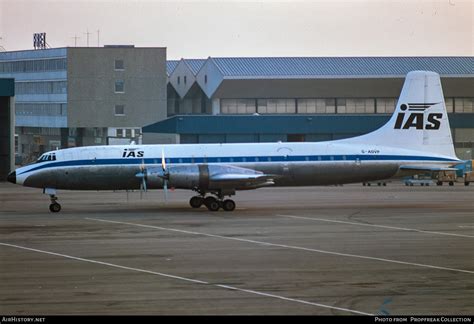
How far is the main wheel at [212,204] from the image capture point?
39.6 meters

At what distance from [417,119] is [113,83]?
55.9m

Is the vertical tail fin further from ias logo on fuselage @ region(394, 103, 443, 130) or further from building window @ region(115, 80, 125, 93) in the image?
building window @ region(115, 80, 125, 93)

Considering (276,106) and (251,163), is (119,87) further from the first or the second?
(251,163)

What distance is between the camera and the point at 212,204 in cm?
3962

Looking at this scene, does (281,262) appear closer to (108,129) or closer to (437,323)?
(437,323)

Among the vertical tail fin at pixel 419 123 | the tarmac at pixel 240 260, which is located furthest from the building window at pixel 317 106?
the tarmac at pixel 240 260

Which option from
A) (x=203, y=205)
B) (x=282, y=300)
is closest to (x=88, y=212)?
(x=203, y=205)

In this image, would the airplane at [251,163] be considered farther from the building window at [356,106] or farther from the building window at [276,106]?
the building window at [276,106]

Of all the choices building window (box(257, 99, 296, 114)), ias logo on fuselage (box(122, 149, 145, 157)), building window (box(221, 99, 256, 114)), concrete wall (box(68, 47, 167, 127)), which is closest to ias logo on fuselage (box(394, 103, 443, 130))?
ias logo on fuselage (box(122, 149, 145, 157))

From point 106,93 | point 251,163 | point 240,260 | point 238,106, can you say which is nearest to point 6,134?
point 106,93

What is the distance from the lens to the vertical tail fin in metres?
41.7

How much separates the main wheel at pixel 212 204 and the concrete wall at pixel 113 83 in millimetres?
53636

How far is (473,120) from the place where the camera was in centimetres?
7994

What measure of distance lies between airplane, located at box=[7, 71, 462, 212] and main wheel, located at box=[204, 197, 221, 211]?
0.05m
